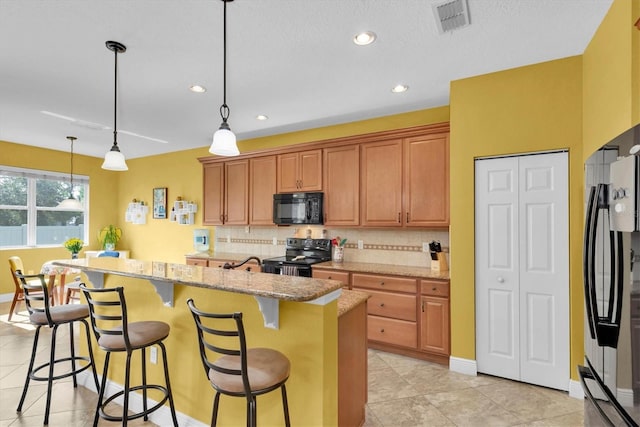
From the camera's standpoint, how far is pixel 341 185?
401cm

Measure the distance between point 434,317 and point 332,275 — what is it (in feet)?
3.89

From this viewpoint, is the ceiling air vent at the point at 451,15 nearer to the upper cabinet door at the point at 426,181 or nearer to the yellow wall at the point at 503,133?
the yellow wall at the point at 503,133

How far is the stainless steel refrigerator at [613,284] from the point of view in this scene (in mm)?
1139

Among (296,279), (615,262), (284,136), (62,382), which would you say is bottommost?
(62,382)

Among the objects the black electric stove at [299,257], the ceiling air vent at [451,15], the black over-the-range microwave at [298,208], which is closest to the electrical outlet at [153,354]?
the black electric stove at [299,257]

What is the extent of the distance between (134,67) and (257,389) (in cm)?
283

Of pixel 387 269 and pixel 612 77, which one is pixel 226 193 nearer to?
pixel 387 269

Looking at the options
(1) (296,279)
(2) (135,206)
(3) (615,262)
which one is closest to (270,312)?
(1) (296,279)

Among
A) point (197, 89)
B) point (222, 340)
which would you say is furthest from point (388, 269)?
point (197, 89)

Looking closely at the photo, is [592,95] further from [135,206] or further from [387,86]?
[135,206]

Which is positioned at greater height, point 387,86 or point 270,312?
point 387,86

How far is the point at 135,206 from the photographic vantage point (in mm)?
6543

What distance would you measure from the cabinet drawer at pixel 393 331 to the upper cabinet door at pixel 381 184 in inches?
41.8

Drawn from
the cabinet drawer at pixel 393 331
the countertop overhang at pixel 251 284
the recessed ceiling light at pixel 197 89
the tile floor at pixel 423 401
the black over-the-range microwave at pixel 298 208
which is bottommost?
the tile floor at pixel 423 401
